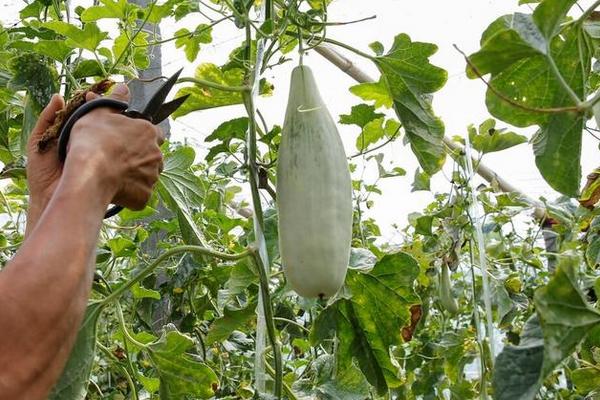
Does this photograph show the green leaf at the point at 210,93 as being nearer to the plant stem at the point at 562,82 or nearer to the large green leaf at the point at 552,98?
the large green leaf at the point at 552,98

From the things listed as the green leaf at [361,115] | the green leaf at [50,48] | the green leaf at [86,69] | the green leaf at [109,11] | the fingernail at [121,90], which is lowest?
the green leaf at [361,115]

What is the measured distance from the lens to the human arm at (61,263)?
77cm

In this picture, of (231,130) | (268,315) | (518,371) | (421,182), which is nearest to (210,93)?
(231,130)

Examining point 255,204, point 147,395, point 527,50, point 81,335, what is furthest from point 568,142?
point 147,395

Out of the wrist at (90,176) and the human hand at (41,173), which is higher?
the wrist at (90,176)

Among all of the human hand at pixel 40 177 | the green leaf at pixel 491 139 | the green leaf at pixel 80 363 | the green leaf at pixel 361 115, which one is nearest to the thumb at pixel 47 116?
the human hand at pixel 40 177

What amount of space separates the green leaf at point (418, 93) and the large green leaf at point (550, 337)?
45cm

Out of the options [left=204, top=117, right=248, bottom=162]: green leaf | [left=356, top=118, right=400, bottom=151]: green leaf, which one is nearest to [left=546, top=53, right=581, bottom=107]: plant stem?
[left=204, top=117, right=248, bottom=162]: green leaf

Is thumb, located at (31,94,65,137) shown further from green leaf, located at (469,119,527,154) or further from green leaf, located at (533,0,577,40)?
green leaf, located at (469,119,527,154)

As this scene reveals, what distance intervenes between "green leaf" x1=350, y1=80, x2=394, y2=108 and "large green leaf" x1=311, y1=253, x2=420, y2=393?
1.06 ft

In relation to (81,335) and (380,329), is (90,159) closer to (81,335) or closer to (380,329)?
(81,335)

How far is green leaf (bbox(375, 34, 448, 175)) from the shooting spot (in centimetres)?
111

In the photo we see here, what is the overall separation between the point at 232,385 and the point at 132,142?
1149 mm

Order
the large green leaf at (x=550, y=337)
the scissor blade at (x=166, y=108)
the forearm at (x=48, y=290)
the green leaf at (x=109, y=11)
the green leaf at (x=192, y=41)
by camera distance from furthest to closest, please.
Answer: the green leaf at (x=192, y=41)
the green leaf at (x=109, y=11)
the scissor blade at (x=166, y=108)
the forearm at (x=48, y=290)
the large green leaf at (x=550, y=337)
